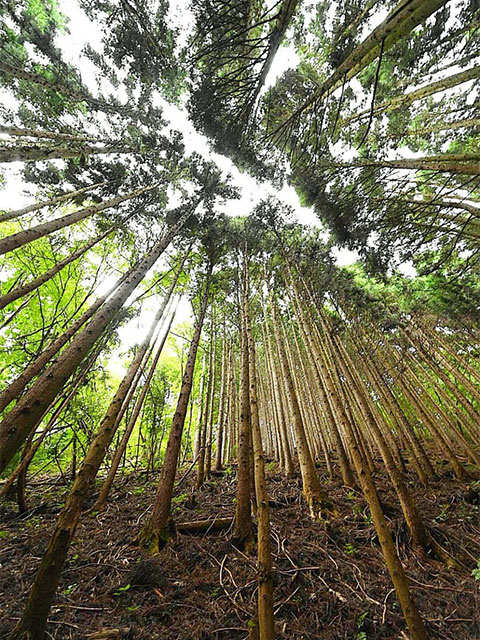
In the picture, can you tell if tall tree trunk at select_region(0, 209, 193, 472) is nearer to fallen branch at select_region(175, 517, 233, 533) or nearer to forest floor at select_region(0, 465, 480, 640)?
forest floor at select_region(0, 465, 480, 640)

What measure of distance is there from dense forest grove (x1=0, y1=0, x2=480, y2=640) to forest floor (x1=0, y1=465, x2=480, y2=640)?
0.03 meters

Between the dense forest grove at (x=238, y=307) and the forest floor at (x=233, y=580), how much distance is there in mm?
31

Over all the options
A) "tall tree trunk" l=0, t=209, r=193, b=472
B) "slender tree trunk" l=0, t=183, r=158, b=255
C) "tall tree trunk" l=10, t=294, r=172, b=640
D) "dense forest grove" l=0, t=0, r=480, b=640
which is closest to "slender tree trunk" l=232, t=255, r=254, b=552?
"dense forest grove" l=0, t=0, r=480, b=640

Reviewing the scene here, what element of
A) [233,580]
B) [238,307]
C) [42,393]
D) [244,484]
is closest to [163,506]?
[244,484]

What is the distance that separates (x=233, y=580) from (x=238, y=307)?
204 inches

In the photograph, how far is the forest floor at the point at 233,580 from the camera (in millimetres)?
2539

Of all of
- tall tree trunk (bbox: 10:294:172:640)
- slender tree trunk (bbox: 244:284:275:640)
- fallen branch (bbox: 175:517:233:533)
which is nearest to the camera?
slender tree trunk (bbox: 244:284:275:640)

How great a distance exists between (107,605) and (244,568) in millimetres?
1628

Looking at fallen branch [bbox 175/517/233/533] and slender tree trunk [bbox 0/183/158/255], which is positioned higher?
slender tree trunk [bbox 0/183/158/255]

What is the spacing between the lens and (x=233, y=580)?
310cm

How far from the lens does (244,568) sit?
10.9 ft

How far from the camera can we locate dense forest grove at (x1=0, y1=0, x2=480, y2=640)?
2.71 meters

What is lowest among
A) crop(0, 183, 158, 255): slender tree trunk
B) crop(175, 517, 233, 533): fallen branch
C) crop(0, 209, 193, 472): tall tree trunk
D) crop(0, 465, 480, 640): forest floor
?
crop(0, 465, 480, 640): forest floor

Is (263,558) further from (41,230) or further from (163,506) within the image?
(41,230)
